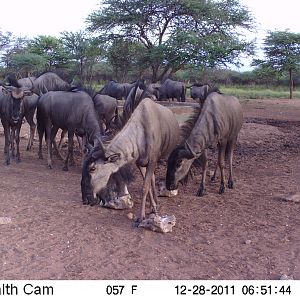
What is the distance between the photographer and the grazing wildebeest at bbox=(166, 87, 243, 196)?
6520mm

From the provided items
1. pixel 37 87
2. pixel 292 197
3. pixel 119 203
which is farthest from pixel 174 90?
pixel 119 203

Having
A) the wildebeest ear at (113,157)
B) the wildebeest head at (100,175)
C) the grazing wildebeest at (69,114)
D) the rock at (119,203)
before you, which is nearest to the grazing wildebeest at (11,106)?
the grazing wildebeest at (69,114)

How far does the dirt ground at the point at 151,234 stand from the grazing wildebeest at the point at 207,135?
531mm


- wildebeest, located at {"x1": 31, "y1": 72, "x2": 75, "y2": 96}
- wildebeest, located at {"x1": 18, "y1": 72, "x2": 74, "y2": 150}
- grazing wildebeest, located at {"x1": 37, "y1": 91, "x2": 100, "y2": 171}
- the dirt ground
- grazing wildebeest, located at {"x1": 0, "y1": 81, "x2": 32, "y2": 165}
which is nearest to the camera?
the dirt ground

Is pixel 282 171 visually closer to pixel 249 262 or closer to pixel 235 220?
pixel 235 220

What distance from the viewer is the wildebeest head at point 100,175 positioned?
17.7ft

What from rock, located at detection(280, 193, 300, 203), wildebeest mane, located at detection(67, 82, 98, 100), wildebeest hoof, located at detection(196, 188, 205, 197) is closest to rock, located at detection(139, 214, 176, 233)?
wildebeest hoof, located at detection(196, 188, 205, 197)

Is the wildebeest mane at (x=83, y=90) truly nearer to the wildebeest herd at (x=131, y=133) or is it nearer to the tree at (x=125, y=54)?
the wildebeest herd at (x=131, y=133)

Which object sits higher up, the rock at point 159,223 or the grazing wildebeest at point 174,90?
the grazing wildebeest at point 174,90

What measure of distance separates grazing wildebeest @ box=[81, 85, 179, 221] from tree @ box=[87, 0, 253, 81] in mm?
19827

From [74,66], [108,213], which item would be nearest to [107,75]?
[74,66]

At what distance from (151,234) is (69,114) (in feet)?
14.0

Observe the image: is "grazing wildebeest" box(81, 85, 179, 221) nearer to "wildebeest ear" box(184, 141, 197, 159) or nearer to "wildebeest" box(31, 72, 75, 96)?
"wildebeest ear" box(184, 141, 197, 159)

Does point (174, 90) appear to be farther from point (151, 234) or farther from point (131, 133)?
point (151, 234)
